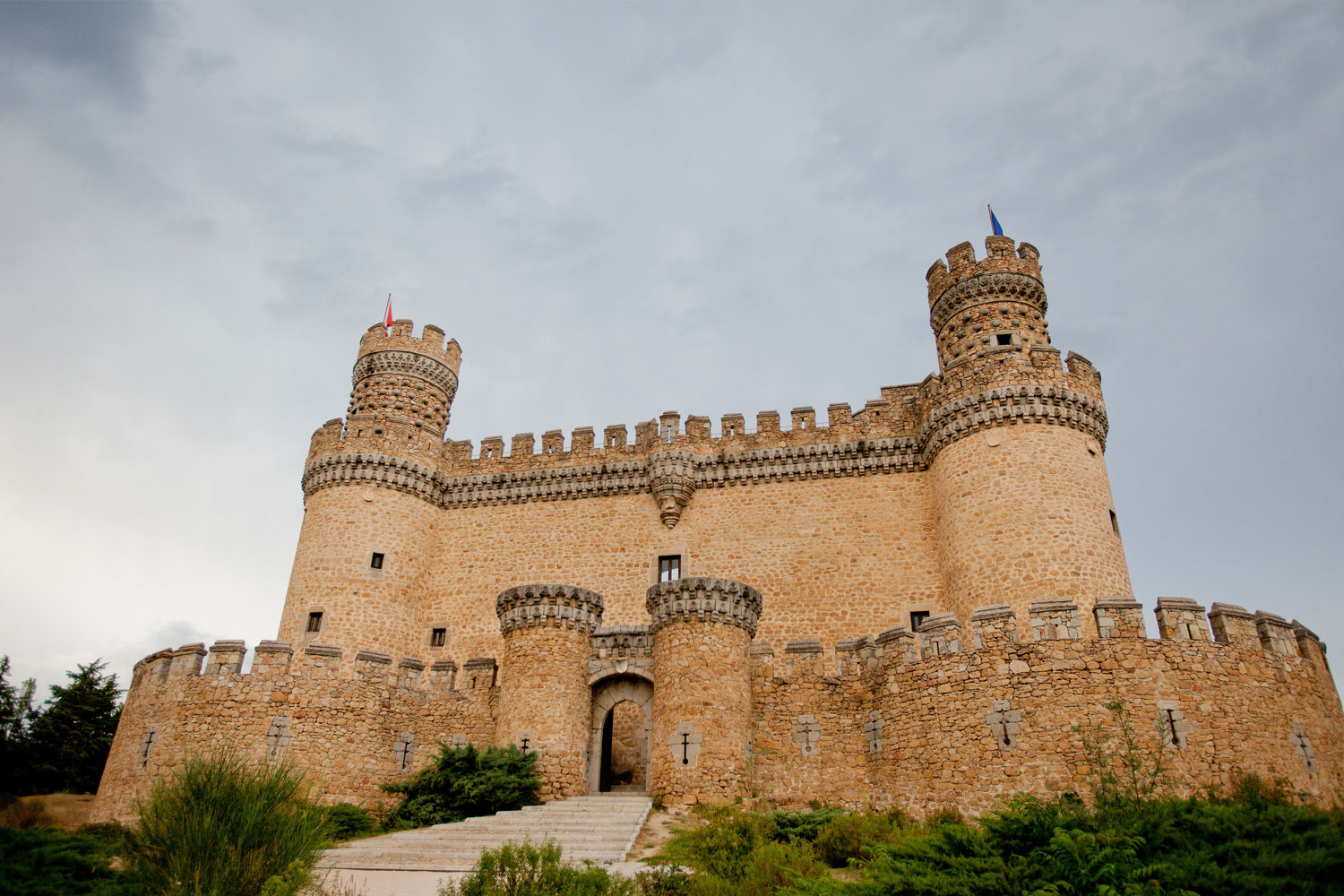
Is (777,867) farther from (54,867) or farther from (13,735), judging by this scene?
(13,735)

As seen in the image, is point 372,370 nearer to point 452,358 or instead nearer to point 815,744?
point 452,358

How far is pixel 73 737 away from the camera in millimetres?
24547

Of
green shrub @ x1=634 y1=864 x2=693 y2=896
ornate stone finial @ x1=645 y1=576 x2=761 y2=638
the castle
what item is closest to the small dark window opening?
the castle

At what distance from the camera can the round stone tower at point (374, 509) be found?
21.4 metres

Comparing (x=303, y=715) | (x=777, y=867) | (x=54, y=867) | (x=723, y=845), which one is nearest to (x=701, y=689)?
(x=723, y=845)

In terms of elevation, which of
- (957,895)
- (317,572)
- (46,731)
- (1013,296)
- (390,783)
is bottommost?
(957,895)

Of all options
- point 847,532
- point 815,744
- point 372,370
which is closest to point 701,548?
point 847,532

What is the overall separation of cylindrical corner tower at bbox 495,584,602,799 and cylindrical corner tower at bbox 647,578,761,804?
4.67ft

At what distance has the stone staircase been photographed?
11359 millimetres

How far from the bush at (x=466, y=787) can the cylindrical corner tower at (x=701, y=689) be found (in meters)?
2.23

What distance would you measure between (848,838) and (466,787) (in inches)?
250

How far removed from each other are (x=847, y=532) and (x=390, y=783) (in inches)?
453

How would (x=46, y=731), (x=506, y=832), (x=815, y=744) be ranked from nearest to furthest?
(x=506, y=832)
(x=815, y=744)
(x=46, y=731)

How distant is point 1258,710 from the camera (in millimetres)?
12852
